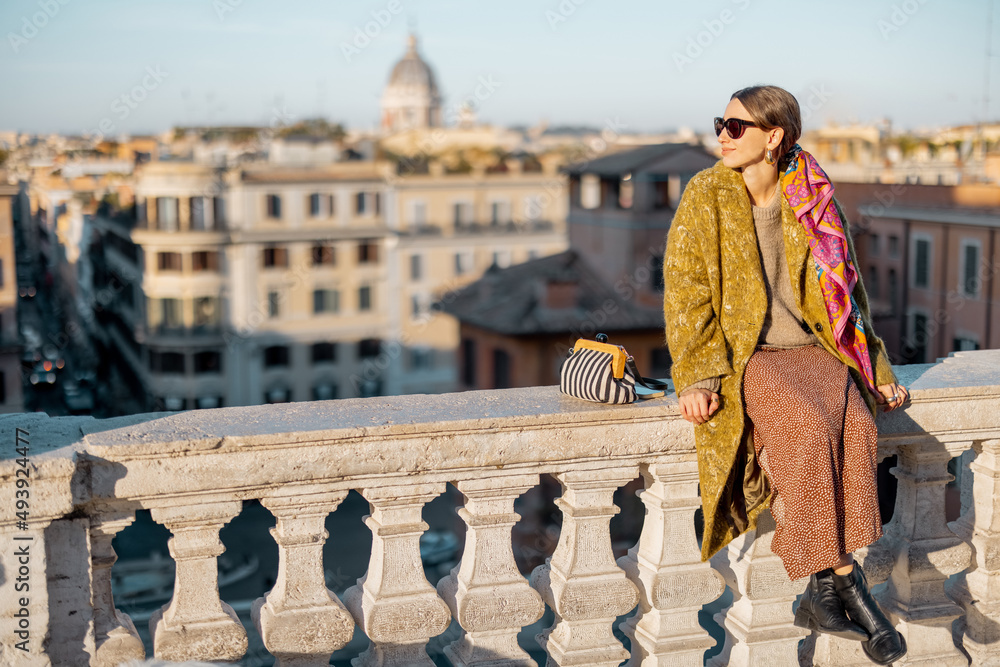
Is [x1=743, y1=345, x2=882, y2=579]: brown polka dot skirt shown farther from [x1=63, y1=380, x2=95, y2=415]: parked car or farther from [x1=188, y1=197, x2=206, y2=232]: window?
[x1=63, y1=380, x2=95, y2=415]: parked car

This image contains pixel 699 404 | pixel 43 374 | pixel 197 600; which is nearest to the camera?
pixel 197 600

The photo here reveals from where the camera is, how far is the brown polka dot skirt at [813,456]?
288 cm

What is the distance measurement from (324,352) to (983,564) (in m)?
41.9

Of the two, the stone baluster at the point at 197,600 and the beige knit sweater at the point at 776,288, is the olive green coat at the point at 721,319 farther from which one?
the stone baluster at the point at 197,600

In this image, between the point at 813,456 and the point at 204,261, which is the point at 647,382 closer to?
the point at 813,456

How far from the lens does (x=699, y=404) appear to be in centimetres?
291

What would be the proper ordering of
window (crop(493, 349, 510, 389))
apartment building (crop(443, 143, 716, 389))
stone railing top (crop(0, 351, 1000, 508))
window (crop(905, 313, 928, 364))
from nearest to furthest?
stone railing top (crop(0, 351, 1000, 508))
window (crop(905, 313, 928, 364))
apartment building (crop(443, 143, 716, 389))
window (crop(493, 349, 510, 389))

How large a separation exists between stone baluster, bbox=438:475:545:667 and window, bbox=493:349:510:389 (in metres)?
24.2

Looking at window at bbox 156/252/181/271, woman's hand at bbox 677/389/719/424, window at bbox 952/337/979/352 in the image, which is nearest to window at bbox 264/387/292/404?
window at bbox 156/252/181/271

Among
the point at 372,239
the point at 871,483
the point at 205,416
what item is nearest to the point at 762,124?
the point at 871,483

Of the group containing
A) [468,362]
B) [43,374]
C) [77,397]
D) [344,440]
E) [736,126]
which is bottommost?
[77,397]

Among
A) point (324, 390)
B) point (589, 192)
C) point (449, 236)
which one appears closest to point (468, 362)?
point (589, 192)

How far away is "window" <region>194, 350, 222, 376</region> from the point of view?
41438 millimetres

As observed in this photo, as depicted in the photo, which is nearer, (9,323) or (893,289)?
(893,289)
